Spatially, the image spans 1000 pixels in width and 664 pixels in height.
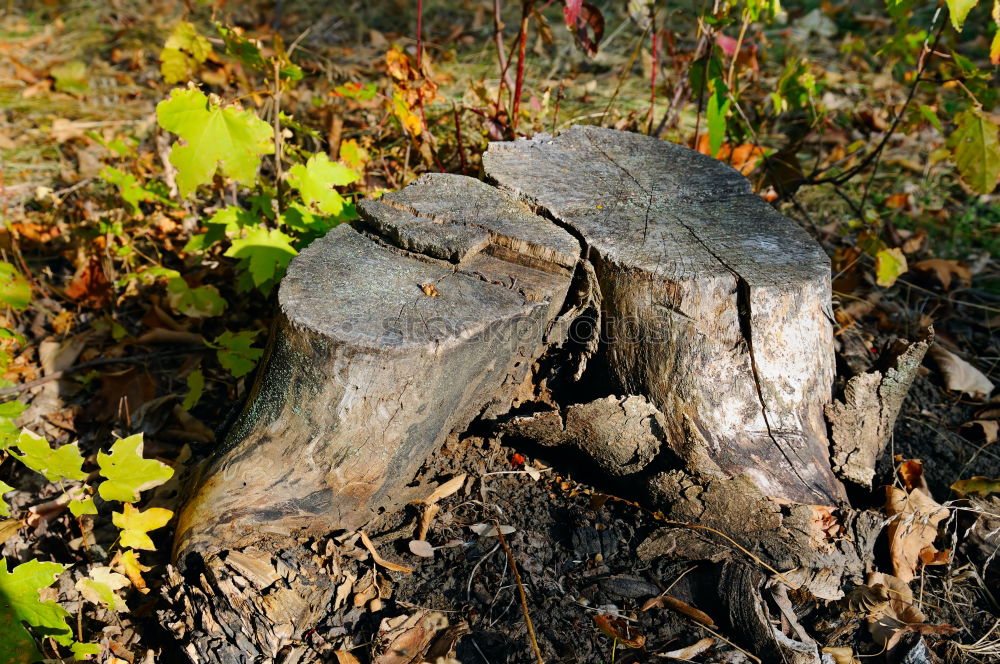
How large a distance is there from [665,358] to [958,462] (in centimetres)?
111

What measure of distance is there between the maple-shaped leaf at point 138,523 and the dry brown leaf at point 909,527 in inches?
69.0

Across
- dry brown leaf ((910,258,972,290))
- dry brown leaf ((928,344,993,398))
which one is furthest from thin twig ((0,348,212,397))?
dry brown leaf ((910,258,972,290))

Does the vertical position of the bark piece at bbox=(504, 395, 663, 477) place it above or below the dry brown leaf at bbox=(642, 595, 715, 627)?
above

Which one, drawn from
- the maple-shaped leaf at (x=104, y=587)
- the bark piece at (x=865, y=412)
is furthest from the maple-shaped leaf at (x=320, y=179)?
the bark piece at (x=865, y=412)

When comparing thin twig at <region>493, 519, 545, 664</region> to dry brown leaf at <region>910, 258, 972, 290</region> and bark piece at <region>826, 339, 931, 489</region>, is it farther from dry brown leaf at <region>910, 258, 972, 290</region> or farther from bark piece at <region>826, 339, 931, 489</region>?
dry brown leaf at <region>910, 258, 972, 290</region>

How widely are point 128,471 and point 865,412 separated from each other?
1797 millimetres

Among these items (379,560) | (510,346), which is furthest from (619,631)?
(510,346)

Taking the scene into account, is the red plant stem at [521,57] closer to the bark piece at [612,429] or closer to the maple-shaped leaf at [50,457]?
the bark piece at [612,429]

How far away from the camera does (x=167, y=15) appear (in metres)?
5.01

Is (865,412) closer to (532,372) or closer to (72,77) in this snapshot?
(532,372)

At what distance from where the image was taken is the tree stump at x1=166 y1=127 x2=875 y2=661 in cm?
167

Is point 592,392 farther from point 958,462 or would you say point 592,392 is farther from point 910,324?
point 910,324

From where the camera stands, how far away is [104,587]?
1.66 m

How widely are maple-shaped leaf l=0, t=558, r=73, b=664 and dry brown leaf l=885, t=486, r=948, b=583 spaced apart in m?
1.90
